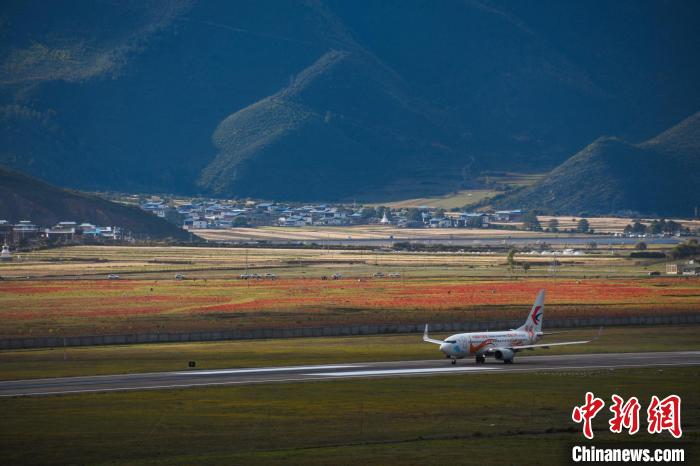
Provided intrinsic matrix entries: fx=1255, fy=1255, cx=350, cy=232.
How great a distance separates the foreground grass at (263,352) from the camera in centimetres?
9206

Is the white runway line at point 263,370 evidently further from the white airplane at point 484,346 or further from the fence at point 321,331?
the fence at point 321,331

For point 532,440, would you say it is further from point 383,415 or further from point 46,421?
point 46,421

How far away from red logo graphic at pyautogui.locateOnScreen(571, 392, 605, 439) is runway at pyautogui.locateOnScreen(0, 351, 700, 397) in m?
17.9

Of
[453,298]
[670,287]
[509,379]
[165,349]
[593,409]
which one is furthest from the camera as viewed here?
[670,287]

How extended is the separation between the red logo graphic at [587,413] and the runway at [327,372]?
17.9 meters

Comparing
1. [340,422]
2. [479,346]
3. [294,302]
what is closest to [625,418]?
[340,422]

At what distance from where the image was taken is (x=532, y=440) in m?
61.4

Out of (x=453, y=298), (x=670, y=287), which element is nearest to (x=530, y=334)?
(x=453, y=298)

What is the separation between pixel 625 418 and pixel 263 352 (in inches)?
1696

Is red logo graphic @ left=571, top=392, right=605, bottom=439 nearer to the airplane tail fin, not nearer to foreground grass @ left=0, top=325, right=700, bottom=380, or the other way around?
the airplane tail fin

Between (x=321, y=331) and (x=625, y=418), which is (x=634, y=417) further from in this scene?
(x=321, y=331)

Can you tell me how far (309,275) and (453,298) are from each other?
48229mm

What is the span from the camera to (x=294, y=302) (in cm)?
14500

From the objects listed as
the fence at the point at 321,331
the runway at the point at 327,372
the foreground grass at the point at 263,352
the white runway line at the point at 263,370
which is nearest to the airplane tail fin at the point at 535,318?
the runway at the point at 327,372
